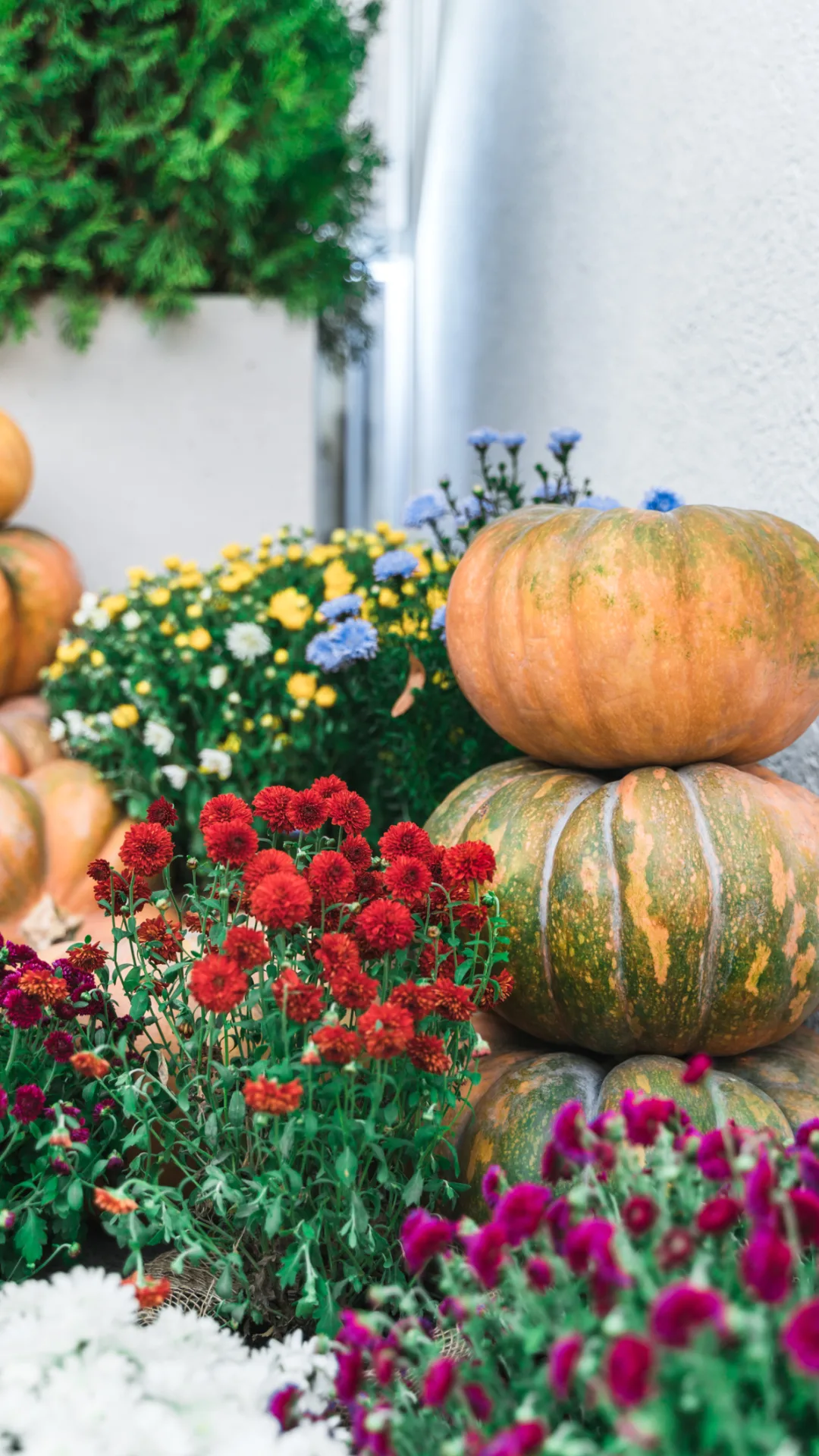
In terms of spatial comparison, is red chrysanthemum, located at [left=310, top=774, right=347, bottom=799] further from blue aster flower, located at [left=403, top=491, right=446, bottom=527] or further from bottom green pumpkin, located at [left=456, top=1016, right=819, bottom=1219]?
blue aster flower, located at [left=403, top=491, right=446, bottom=527]

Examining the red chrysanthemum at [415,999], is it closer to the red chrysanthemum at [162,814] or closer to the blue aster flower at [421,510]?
the red chrysanthemum at [162,814]

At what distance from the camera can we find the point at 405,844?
118 centimetres

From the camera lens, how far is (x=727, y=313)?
192 centimetres

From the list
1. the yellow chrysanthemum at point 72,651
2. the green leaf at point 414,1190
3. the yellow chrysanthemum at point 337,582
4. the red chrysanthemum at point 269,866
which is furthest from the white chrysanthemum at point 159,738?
the green leaf at point 414,1190

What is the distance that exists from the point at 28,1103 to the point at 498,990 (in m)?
0.48

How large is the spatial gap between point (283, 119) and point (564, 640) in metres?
2.09

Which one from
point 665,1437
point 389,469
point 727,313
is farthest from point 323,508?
point 665,1437

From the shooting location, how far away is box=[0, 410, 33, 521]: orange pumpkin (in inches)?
90.8

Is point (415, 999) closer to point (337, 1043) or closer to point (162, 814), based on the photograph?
point (337, 1043)

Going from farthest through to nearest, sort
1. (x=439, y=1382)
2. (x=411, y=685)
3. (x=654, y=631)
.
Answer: (x=411, y=685), (x=654, y=631), (x=439, y=1382)

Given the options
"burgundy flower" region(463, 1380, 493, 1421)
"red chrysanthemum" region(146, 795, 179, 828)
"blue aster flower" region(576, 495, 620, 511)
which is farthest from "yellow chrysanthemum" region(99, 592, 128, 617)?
"burgundy flower" region(463, 1380, 493, 1421)

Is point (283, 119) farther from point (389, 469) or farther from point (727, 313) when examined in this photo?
point (389, 469)

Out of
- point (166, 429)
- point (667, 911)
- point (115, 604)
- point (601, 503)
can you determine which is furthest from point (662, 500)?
point (166, 429)

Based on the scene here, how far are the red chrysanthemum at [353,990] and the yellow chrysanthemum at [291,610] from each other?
1.15m
